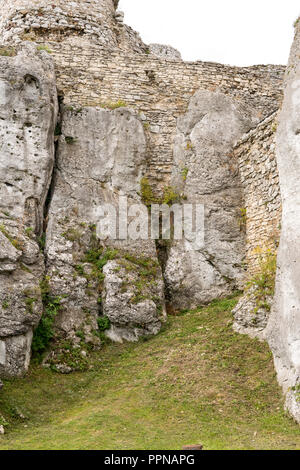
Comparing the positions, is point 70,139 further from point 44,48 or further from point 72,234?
point 44,48

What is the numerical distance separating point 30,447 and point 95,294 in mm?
4972

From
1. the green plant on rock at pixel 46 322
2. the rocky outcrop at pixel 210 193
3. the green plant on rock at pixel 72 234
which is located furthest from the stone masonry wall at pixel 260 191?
the green plant on rock at pixel 46 322

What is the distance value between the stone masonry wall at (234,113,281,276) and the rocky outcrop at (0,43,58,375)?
517 centimetres

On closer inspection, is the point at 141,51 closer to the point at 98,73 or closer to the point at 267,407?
the point at 98,73

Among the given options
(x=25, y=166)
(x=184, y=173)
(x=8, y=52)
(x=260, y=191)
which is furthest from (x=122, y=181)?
(x=8, y=52)

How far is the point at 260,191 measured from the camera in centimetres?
1239

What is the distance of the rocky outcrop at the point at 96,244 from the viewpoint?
35.9 ft

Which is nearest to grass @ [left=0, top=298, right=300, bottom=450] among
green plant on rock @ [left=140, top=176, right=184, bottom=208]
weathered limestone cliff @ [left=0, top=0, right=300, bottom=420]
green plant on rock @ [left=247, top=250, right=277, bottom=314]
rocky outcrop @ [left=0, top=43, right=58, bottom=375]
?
weathered limestone cliff @ [left=0, top=0, right=300, bottom=420]

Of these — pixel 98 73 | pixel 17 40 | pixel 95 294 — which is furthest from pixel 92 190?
pixel 17 40

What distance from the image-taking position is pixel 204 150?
13797mm

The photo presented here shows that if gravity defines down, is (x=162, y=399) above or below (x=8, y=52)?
below

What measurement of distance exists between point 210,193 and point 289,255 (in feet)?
17.0

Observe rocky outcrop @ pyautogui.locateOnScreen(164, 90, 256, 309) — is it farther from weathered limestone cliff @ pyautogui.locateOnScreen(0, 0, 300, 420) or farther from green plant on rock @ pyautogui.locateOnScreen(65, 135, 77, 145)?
green plant on rock @ pyautogui.locateOnScreen(65, 135, 77, 145)

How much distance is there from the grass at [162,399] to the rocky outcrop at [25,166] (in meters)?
1.53
